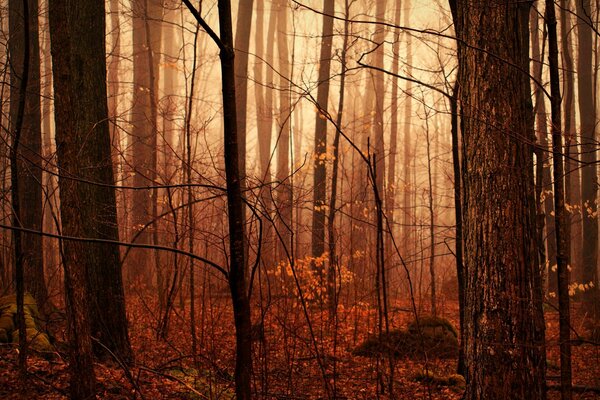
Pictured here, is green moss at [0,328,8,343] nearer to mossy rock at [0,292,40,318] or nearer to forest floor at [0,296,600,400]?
forest floor at [0,296,600,400]

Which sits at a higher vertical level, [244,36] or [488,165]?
[244,36]

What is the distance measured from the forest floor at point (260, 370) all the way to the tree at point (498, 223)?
1.05ft

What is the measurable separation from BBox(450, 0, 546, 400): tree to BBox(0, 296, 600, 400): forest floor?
0.32 m

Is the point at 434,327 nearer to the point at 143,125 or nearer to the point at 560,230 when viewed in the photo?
the point at 560,230

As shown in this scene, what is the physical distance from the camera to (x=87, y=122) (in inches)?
229

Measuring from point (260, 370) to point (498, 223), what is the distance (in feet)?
9.29

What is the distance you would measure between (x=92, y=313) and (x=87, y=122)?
2.29 meters

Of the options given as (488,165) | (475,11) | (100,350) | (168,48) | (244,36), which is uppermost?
(168,48)

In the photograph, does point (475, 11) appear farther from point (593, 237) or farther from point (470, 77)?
point (593, 237)

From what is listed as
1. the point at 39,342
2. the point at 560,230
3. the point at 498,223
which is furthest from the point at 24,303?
the point at 560,230

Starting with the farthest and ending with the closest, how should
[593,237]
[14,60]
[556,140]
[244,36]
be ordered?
[244,36] < [593,237] < [14,60] < [556,140]

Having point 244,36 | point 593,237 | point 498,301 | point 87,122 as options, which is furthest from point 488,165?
point 244,36

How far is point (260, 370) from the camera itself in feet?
16.4

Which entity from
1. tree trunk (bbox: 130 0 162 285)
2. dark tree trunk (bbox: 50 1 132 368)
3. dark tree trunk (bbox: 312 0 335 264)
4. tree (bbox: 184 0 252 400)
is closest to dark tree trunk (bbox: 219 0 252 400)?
tree (bbox: 184 0 252 400)
